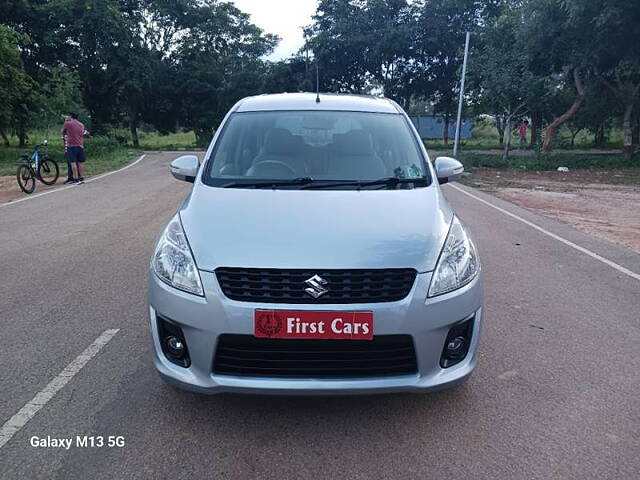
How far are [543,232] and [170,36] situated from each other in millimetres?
33109

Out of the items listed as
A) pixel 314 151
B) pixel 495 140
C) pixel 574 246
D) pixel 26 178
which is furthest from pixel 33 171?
pixel 495 140

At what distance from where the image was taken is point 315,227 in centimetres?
295

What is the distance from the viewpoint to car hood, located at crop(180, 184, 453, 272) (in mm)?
2715

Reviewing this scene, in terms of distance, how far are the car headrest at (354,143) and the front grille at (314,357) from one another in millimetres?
1818

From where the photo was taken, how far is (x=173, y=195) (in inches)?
469

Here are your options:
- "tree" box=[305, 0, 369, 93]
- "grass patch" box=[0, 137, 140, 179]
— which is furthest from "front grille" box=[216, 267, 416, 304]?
"tree" box=[305, 0, 369, 93]

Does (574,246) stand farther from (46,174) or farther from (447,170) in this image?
(46,174)

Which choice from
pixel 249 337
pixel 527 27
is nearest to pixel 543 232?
pixel 249 337

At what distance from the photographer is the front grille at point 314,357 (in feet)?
8.61

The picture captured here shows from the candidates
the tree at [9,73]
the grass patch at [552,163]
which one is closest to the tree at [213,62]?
the tree at [9,73]

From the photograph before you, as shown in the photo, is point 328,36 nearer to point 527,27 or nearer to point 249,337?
point 527,27

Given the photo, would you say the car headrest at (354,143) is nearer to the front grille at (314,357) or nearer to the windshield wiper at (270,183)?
the windshield wiper at (270,183)

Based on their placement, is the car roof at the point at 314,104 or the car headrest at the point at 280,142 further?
the car roof at the point at 314,104

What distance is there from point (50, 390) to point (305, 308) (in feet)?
5.70
